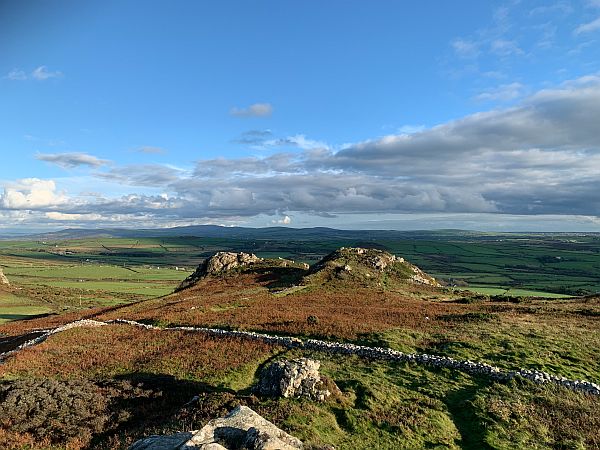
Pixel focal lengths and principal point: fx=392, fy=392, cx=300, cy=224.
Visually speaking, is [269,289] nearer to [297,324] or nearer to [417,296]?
[417,296]

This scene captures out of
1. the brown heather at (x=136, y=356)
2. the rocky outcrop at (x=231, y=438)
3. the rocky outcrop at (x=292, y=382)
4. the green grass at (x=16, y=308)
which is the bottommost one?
the green grass at (x=16, y=308)

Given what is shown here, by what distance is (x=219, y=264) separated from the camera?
104 metres

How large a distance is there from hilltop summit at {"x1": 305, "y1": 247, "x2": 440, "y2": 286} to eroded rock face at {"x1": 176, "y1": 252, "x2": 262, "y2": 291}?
21.5m

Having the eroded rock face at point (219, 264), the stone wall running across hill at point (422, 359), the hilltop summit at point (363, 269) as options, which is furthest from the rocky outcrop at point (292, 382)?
the eroded rock face at point (219, 264)

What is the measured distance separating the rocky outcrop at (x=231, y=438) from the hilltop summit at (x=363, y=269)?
6800 centimetres

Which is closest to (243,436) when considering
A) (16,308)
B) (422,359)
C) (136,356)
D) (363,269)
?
(422,359)

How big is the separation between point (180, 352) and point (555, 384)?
29.5 meters

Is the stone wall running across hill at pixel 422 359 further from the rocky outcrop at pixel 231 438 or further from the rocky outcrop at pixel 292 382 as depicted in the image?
the rocky outcrop at pixel 231 438

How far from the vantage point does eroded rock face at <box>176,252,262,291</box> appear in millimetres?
102275

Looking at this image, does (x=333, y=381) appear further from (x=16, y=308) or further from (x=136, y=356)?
(x=16, y=308)

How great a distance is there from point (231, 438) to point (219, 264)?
92.5m

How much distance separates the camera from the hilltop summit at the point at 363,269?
8712 centimetres

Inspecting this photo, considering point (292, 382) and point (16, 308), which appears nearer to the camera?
point (292, 382)

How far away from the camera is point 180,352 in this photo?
34.2 metres
